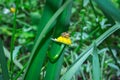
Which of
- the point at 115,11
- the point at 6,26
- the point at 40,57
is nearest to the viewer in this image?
the point at 115,11

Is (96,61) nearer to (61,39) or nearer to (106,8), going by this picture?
(61,39)

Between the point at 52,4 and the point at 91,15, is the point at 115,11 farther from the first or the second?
the point at 91,15

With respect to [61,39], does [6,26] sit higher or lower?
lower

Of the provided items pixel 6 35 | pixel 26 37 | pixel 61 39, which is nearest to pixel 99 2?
pixel 61 39

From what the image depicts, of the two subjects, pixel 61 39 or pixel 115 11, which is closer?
pixel 115 11

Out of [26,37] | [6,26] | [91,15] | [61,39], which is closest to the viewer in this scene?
[61,39]

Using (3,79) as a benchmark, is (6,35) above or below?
below

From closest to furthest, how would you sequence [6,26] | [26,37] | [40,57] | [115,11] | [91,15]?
[115,11] < [40,57] < [26,37] < [91,15] < [6,26]

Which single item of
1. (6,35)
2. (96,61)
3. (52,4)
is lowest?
(6,35)

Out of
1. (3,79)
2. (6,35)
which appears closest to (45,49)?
(3,79)

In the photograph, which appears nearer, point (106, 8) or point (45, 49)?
point (106, 8)
